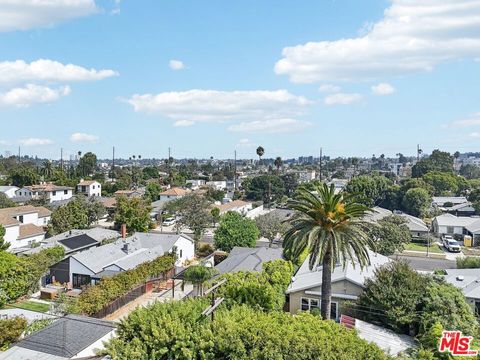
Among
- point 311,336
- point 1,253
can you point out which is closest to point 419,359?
point 311,336

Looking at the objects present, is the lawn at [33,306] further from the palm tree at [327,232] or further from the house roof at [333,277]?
the palm tree at [327,232]

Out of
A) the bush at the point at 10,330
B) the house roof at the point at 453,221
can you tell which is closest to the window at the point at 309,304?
the bush at the point at 10,330

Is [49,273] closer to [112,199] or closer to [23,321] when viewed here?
[23,321]

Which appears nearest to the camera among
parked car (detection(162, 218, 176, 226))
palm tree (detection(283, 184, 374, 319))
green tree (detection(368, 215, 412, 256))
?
palm tree (detection(283, 184, 374, 319))

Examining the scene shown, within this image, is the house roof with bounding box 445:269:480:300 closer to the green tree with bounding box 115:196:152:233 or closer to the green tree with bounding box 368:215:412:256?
the green tree with bounding box 368:215:412:256

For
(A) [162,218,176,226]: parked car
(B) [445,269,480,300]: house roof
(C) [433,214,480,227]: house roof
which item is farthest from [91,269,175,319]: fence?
(C) [433,214,480,227]: house roof

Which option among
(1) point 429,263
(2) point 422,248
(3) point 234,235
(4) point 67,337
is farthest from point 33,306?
(2) point 422,248

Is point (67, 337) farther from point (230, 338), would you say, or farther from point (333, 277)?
point (333, 277)
